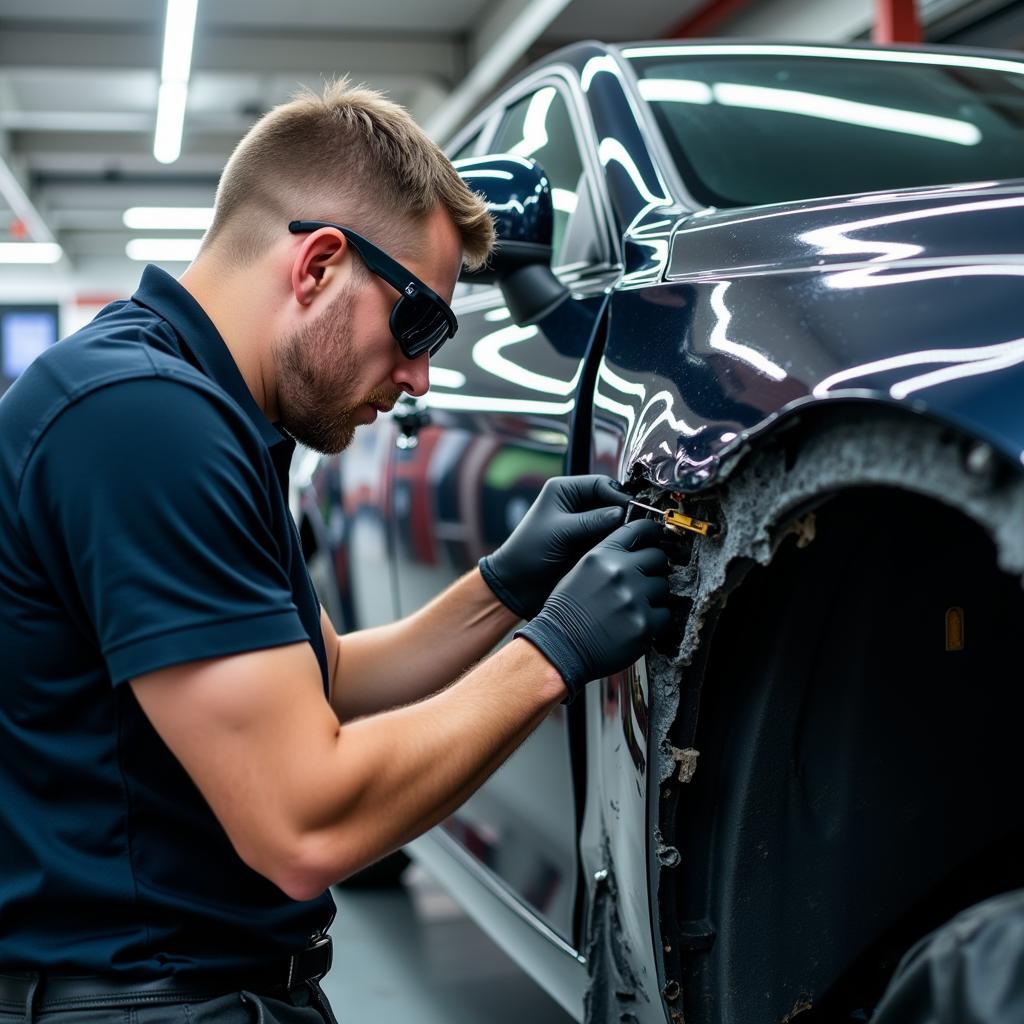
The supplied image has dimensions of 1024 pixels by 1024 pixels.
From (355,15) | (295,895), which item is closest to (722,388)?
(295,895)

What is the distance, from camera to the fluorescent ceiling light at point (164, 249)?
14.8 m

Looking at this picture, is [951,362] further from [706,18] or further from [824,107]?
[706,18]

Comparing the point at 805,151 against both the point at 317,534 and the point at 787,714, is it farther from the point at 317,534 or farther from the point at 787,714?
the point at 317,534

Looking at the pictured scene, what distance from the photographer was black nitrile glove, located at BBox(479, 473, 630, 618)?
1.38m

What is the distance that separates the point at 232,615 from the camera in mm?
1034

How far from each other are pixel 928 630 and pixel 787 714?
0.49ft

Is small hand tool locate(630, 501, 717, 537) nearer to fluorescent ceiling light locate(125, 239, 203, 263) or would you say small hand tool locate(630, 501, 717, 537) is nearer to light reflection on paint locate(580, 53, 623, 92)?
light reflection on paint locate(580, 53, 623, 92)

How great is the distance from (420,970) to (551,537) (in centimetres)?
138

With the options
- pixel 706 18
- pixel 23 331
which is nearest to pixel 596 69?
pixel 706 18

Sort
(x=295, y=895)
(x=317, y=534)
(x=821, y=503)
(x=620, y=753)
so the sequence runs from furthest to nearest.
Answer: (x=317, y=534), (x=620, y=753), (x=295, y=895), (x=821, y=503)

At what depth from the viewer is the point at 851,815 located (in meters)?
1.20

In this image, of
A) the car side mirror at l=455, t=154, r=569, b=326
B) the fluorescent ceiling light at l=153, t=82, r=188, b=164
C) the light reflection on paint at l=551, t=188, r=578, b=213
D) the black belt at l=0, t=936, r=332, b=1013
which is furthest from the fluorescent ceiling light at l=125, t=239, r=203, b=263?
the black belt at l=0, t=936, r=332, b=1013

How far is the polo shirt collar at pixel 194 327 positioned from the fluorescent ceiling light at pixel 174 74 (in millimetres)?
5476

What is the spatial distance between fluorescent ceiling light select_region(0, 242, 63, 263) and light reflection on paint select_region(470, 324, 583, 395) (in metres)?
13.5
